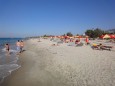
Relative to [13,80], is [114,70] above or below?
above

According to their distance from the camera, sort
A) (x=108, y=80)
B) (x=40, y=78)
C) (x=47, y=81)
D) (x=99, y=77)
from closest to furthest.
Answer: (x=108, y=80) → (x=99, y=77) → (x=47, y=81) → (x=40, y=78)

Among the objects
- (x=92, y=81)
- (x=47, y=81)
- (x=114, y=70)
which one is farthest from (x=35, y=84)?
(x=114, y=70)

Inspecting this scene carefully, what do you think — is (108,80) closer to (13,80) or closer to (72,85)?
(72,85)

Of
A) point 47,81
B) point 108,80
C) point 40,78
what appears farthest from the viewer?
point 40,78

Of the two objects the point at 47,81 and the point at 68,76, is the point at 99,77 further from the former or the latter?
the point at 47,81

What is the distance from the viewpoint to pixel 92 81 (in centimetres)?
667

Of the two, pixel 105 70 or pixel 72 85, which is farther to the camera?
pixel 105 70

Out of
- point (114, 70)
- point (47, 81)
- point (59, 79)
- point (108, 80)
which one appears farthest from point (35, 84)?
point (114, 70)

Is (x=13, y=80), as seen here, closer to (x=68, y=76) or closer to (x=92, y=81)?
(x=68, y=76)

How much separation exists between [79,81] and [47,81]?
5.62ft

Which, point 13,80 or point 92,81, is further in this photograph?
point 13,80

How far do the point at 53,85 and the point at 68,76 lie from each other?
4.23ft

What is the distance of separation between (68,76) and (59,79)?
0.57 m

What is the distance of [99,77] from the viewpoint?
23.1 feet
